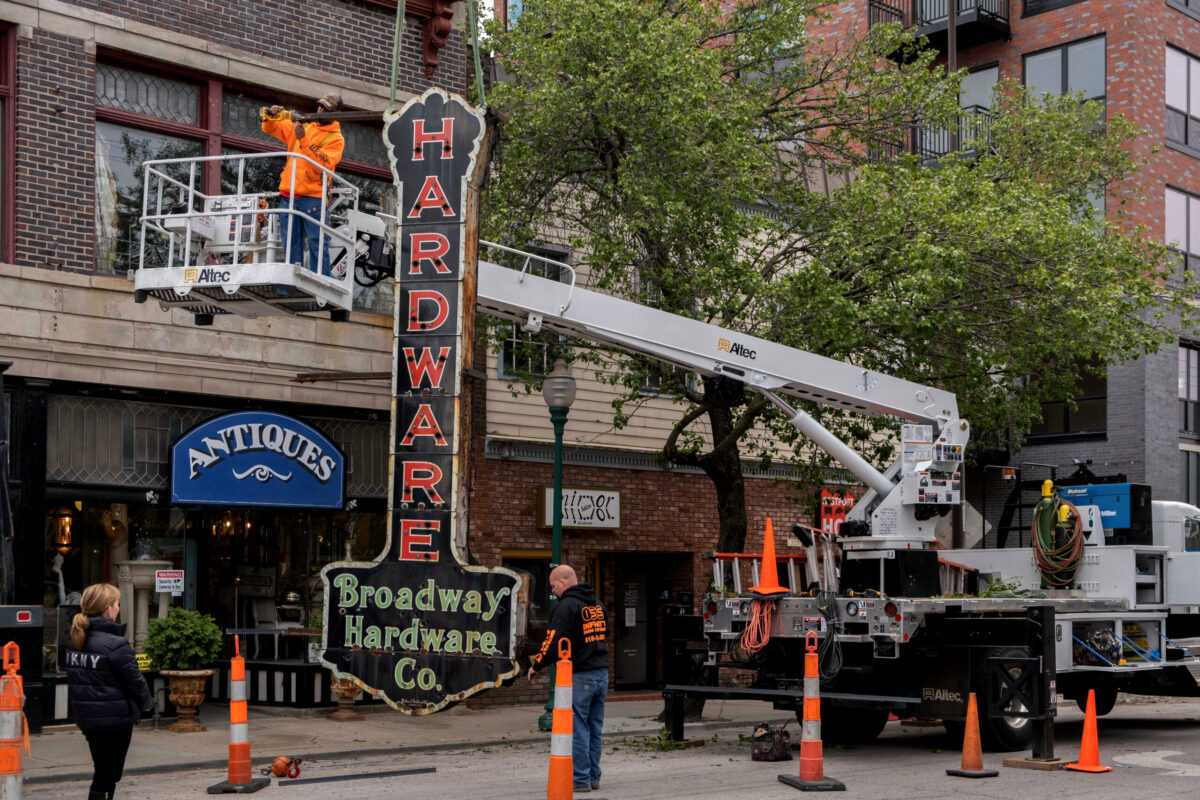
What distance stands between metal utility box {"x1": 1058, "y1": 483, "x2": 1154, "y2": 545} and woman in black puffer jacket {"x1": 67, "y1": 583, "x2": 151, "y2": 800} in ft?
37.4

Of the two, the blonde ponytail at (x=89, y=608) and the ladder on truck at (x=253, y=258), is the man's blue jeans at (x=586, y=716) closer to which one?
the blonde ponytail at (x=89, y=608)

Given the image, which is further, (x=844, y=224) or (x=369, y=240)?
(x=844, y=224)

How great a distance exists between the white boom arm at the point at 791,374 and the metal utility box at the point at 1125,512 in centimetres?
202

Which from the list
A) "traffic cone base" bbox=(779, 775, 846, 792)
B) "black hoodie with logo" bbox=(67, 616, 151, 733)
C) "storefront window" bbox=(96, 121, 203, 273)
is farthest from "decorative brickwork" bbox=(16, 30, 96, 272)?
"traffic cone base" bbox=(779, 775, 846, 792)

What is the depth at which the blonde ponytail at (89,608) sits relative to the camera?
9219 millimetres

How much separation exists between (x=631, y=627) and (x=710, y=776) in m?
9.93

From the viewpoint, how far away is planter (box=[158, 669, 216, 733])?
15.2 meters

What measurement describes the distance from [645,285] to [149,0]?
275 inches

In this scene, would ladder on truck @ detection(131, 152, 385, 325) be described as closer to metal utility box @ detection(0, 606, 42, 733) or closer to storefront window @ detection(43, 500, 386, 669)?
storefront window @ detection(43, 500, 386, 669)

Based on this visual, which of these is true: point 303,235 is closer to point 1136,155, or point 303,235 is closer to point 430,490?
point 430,490

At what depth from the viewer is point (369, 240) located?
13789 millimetres

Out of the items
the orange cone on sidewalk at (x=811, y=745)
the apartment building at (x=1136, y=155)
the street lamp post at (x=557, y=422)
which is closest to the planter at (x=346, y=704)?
the street lamp post at (x=557, y=422)

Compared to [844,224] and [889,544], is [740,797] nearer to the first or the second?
[889,544]

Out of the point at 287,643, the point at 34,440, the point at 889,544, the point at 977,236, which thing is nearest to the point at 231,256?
the point at 34,440
